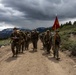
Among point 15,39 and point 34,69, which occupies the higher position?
point 15,39

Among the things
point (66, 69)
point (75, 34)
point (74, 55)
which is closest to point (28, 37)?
point (74, 55)

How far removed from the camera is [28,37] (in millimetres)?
31453

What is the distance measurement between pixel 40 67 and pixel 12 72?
2198 millimetres

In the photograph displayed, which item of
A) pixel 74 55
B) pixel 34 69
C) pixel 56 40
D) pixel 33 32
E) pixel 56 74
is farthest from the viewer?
pixel 33 32

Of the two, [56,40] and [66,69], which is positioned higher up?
[56,40]

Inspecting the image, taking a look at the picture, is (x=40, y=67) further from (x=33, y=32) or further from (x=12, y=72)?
(x=33, y=32)

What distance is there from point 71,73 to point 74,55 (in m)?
8.84

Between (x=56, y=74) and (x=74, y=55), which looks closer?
(x=56, y=74)

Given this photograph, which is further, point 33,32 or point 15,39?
point 33,32

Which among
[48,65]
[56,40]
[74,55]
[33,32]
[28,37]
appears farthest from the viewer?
[28,37]

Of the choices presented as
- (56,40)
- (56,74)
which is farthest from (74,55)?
(56,74)

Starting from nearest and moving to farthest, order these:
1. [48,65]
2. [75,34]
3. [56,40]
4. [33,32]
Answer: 1. [48,65]
2. [56,40]
3. [33,32]
4. [75,34]

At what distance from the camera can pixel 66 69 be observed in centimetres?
1698

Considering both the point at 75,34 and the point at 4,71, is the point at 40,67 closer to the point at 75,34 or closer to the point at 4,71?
the point at 4,71
